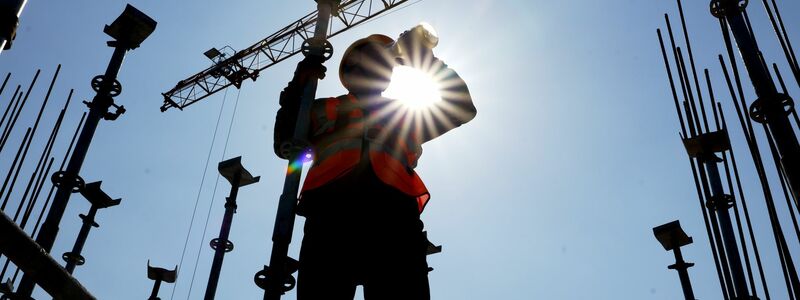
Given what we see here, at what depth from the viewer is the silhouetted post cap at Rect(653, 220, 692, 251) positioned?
9.57 m

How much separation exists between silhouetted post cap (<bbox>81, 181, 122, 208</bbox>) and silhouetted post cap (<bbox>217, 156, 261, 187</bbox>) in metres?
1.64

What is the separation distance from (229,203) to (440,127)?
456 cm

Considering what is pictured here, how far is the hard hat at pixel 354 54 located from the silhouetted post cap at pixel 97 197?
376cm

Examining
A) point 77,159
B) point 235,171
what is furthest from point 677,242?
point 77,159

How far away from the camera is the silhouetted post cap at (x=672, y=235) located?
31.4ft

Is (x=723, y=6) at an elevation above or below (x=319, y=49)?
above

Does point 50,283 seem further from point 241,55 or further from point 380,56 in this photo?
point 241,55

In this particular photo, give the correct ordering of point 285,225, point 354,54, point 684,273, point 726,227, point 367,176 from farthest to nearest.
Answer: point 684,273 → point 726,227 → point 354,54 → point 367,176 → point 285,225

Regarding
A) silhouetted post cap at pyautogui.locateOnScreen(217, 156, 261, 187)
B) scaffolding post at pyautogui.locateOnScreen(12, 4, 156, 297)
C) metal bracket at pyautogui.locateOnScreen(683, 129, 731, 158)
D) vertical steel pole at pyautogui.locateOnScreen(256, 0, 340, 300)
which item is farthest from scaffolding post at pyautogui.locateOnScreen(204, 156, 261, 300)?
metal bracket at pyautogui.locateOnScreen(683, 129, 731, 158)

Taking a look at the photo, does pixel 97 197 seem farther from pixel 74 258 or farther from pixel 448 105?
pixel 448 105

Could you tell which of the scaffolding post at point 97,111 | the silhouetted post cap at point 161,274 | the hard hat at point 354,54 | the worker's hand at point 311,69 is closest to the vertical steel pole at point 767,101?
the hard hat at point 354,54

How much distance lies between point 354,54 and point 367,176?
1.23 m

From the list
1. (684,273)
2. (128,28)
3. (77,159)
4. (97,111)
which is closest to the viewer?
(77,159)

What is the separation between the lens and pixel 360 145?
15.3 ft
